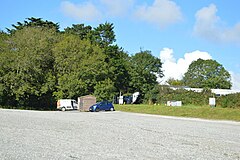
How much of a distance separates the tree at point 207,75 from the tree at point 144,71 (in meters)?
23.9

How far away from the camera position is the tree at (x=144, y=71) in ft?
213

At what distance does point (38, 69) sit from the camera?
156ft

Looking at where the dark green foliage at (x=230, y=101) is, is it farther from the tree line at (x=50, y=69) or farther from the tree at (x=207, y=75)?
the tree at (x=207, y=75)

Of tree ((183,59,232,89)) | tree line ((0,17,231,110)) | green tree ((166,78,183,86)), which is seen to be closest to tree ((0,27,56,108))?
tree line ((0,17,231,110))

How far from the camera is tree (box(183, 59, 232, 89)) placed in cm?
9025

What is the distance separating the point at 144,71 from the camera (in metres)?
67.8

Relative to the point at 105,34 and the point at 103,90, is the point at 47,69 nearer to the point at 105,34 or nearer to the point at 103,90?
the point at 103,90

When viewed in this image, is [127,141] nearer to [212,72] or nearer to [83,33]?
[83,33]

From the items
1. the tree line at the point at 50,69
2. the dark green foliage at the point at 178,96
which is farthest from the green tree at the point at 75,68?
the dark green foliage at the point at 178,96

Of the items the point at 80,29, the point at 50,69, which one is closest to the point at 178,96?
the point at 50,69

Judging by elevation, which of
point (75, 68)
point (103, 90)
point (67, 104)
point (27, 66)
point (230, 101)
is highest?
point (75, 68)

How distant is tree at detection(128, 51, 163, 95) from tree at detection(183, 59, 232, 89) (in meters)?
23.9

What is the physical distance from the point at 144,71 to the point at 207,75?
1299 inches

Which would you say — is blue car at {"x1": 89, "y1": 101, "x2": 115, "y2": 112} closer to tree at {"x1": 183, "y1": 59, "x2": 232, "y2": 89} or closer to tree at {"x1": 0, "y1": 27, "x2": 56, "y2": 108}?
tree at {"x1": 0, "y1": 27, "x2": 56, "y2": 108}
